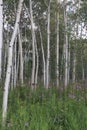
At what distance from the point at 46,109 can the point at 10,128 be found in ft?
6.56

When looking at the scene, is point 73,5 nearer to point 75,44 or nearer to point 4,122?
point 75,44

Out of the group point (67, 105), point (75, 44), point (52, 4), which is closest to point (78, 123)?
point (67, 105)

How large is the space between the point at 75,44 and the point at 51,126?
16.8 meters

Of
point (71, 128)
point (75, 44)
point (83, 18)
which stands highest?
point (83, 18)

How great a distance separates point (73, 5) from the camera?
81.7ft

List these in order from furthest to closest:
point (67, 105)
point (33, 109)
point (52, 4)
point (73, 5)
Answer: point (73, 5), point (52, 4), point (67, 105), point (33, 109)

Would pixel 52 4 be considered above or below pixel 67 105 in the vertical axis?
above

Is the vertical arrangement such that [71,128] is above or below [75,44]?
below

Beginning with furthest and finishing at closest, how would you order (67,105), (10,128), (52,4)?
1. (52,4)
2. (67,105)
3. (10,128)

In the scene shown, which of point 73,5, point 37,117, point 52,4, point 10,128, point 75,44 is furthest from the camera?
point 73,5

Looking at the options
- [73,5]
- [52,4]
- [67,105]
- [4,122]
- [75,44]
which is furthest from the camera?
[73,5]

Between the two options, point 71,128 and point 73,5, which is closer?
point 71,128

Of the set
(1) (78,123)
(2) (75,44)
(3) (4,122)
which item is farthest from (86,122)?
(2) (75,44)

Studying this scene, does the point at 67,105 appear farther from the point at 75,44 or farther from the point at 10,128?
the point at 75,44
